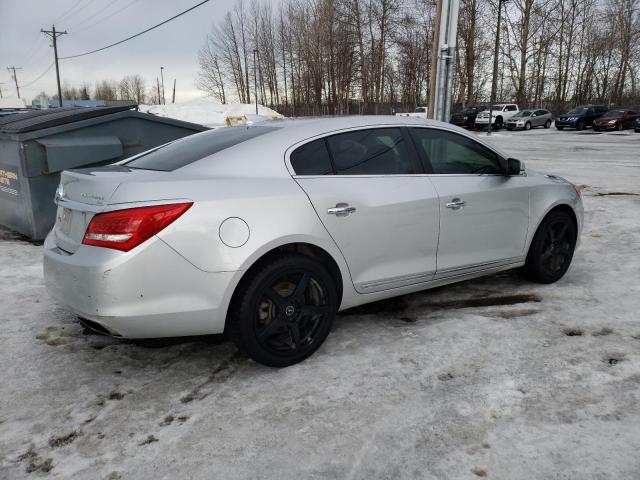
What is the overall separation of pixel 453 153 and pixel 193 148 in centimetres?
192

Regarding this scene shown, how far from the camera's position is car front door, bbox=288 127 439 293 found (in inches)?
128

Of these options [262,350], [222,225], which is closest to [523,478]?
[262,350]

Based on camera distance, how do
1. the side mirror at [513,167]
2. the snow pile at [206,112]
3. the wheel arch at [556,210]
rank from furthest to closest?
the snow pile at [206,112]
the wheel arch at [556,210]
the side mirror at [513,167]

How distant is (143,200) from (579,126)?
37.1 meters

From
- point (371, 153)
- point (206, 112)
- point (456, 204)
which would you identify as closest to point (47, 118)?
point (371, 153)

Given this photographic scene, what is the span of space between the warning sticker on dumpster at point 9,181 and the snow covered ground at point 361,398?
2508 millimetres

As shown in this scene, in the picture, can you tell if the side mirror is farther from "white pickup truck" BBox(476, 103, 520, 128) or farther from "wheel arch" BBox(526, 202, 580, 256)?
"white pickup truck" BBox(476, 103, 520, 128)

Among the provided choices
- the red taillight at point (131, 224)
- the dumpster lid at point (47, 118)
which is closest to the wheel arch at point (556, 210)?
the red taillight at point (131, 224)

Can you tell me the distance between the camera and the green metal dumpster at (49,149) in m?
6.09

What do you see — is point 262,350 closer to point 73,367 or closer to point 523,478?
point 73,367

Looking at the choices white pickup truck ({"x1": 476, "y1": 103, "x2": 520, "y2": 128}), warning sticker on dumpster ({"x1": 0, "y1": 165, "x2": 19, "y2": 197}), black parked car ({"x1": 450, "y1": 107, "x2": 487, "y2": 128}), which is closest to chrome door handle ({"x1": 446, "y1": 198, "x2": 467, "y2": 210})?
warning sticker on dumpster ({"x1": 0, "y1": 165, "x2": 19, "y2": 197})

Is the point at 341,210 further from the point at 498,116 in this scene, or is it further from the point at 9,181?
the point at 498,116

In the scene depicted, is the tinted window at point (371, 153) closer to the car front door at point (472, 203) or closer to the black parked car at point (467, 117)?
the car front door at point (472, 203)

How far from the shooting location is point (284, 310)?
309 centimetres
